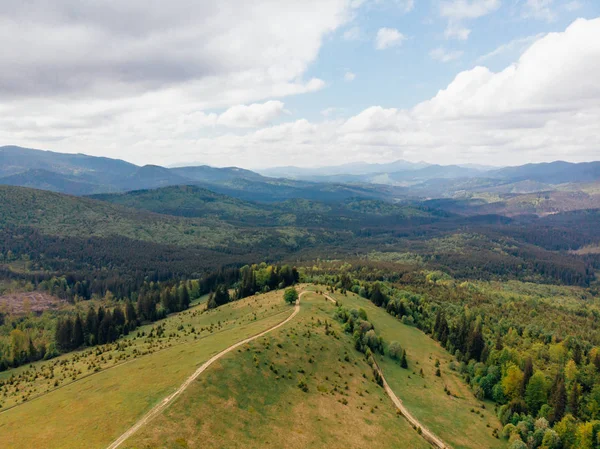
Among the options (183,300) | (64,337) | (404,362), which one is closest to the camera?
(404,362)

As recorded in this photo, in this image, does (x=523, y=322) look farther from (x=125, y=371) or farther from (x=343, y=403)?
(x=125, y=371)

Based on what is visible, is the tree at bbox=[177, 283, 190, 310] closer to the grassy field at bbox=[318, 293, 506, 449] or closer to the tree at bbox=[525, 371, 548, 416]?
the grassy field at bbox=[318, 293, 506, 449]

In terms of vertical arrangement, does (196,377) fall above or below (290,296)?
above

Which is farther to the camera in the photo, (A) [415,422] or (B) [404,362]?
(B) [404,362]

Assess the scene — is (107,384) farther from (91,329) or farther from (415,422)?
(91,329)

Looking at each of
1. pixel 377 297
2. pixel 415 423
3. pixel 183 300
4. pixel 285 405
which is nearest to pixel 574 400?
pixel 415 423

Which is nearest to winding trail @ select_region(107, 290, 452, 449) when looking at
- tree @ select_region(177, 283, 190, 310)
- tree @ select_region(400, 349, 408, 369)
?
tree @ select_region(400, 349, 408, 369)

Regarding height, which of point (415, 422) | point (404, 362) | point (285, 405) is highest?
point (285, 405)
